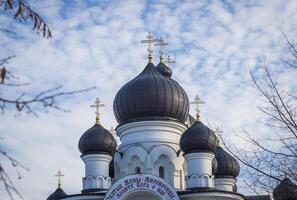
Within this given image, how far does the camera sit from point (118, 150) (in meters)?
22.6

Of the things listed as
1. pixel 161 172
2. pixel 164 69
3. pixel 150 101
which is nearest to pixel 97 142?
pixel 150 101

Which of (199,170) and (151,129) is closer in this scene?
(199,170)

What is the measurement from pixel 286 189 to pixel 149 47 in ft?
51.6

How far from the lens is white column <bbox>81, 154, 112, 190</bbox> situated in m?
21.4

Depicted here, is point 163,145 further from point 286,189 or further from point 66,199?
point 286,189

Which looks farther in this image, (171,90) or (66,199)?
(171,90)

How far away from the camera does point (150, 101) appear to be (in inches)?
869

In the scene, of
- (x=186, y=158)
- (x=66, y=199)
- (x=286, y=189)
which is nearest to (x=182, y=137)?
(x=186, y=158)

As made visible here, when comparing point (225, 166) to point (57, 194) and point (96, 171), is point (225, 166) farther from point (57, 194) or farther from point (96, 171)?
point (57, 194)

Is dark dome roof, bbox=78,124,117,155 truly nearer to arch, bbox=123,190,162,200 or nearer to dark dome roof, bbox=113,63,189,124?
dark dome roof, bbox=113,63,189,124

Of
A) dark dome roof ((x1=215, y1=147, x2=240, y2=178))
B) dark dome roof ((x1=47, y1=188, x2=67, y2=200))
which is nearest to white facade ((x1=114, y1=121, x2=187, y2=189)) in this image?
dark dome roof ((x1=215, y1=147, x2=240, y2=178))

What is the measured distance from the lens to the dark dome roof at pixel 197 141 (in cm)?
2050

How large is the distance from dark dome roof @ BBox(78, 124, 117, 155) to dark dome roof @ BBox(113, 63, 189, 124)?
872mm

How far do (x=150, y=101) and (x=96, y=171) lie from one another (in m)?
3.36
